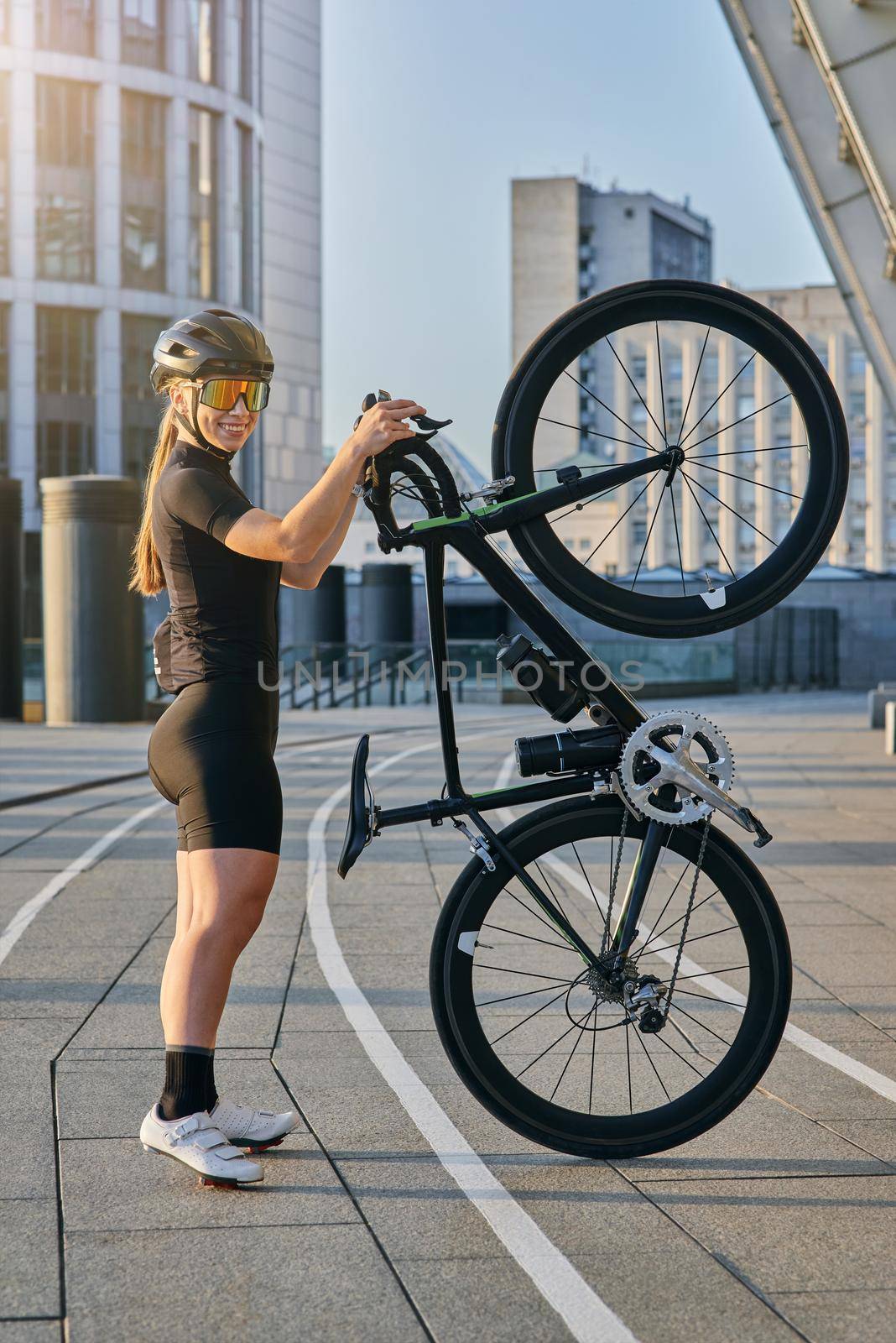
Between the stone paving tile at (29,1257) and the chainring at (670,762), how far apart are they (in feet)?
5.48

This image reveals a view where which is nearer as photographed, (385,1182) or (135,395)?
(385,1182)

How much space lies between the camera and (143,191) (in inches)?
2078

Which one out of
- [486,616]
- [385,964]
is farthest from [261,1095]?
[486,616]

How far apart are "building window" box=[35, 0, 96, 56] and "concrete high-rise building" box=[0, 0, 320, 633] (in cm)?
4

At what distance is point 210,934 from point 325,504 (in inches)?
43.4

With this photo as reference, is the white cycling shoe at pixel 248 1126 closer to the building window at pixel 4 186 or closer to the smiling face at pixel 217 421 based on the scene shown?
the smiling face at pixel 217 421

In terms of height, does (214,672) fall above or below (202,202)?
below

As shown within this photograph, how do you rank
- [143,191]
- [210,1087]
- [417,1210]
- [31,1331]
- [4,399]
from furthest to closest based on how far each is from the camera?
[143,191] → [4,399] → [210,1087] → [417,1210] → [31,1331]

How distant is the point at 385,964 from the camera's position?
6645 mm

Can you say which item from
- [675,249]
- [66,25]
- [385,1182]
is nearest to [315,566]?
[385,1182]

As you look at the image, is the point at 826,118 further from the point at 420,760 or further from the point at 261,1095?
the point at 261,1095

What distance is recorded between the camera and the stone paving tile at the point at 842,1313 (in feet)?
9.80

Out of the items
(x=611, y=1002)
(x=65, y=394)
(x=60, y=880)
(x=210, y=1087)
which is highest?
A: (x=65, y=394)

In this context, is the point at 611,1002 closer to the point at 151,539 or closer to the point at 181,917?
the point at 181,917
